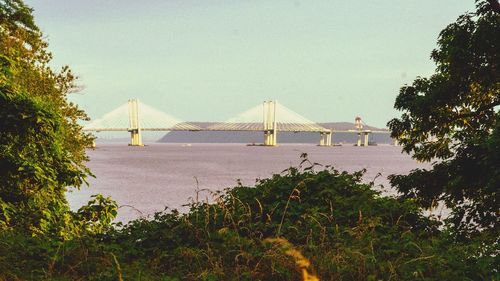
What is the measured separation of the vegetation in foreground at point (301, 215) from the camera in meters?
5.98

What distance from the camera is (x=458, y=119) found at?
13.4m

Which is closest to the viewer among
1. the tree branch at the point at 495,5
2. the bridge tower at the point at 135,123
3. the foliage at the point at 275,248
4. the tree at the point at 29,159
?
the foliage at the point at 275,248

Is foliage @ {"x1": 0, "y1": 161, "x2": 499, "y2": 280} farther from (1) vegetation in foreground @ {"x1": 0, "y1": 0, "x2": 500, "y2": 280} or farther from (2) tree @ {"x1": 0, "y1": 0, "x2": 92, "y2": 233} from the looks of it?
(2) tree @ {"x1": 0, "y1": 0, "x2": 92, "y2": 233}

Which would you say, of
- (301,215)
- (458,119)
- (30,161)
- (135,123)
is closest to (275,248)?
(301,215)

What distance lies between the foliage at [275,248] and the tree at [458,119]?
2260mm

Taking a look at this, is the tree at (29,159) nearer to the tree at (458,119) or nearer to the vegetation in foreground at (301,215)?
the vegetation in foreground at (301,215)

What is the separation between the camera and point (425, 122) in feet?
43.8

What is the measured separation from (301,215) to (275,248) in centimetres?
178

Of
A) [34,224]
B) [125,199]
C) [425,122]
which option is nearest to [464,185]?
[425,122]

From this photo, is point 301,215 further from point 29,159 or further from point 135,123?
point 135,123

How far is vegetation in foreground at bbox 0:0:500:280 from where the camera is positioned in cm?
598

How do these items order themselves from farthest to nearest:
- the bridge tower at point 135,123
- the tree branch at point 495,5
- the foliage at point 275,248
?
the bridge tower at point 135,123 → the tree branch at point 495,5 → the foliage at point 275,248

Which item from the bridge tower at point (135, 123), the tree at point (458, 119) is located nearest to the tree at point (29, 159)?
the tree at point (458, 119)

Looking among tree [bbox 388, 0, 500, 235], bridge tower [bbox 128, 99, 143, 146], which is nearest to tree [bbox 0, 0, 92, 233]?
tree [bbox 388, 0, 500, 235]
